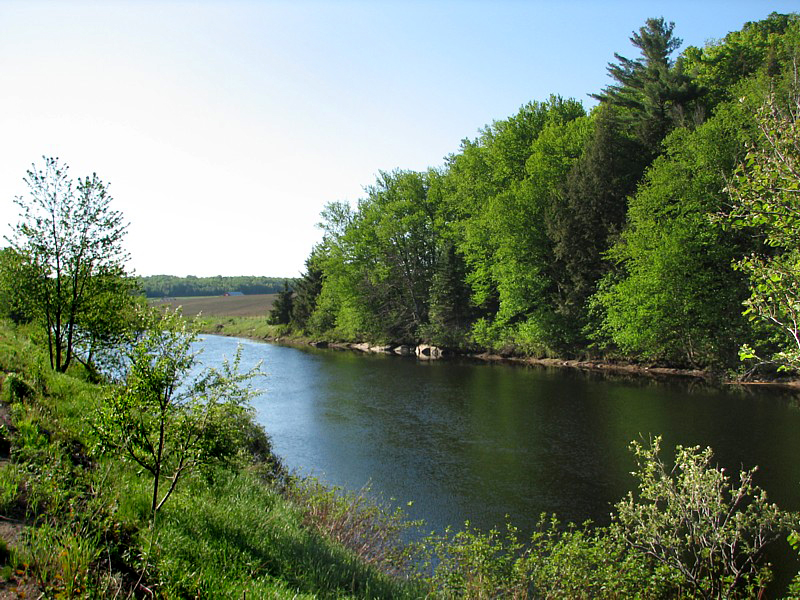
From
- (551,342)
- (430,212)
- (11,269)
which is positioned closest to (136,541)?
(11,269)

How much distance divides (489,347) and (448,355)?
312cm

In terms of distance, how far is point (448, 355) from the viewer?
40.8 m

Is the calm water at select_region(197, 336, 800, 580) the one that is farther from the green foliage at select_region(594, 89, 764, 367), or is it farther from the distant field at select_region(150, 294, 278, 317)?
the distant field at select_region(150, 294, 278, 317)

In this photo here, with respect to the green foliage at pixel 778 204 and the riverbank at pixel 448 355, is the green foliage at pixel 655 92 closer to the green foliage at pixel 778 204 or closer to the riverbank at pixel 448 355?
the riverbank at pixel 448 355

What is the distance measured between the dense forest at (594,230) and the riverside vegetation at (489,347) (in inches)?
6.3

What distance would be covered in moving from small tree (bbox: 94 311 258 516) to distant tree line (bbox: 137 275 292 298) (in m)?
99.4

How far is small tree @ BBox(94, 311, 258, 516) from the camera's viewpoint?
6.41 m

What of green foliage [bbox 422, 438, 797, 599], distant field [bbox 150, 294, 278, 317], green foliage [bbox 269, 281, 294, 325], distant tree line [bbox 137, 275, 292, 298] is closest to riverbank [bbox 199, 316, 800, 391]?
green foliage [bbox 269, 281, 294, 325]

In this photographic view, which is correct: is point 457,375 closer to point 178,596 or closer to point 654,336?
point 654,336

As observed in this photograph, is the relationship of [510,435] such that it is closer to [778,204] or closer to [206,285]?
[778,204]

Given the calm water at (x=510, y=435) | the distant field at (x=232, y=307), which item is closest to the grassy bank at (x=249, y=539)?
the calm water at (x=510, y=435)

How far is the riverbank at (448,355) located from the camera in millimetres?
26375

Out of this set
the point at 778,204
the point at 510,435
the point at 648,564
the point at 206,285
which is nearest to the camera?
the point at 778,204

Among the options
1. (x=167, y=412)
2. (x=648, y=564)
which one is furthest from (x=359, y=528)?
(x=648, y=564)
